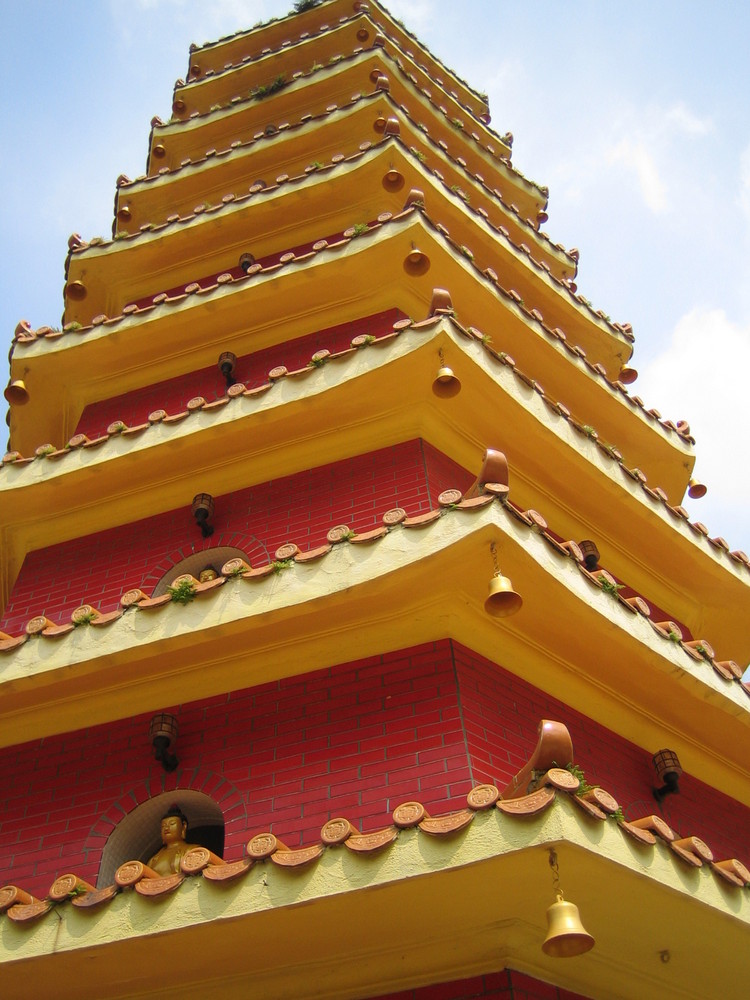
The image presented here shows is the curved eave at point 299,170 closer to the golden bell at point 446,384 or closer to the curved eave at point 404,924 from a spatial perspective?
the golden bell at point 446,384

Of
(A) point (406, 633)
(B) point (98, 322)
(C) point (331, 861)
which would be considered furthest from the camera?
(B) point (98, 322)

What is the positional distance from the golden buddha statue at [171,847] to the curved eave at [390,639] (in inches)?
39.1

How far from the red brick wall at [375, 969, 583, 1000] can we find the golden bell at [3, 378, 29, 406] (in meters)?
7.85

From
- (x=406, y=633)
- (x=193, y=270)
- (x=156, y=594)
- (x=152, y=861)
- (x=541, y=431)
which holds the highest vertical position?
(x=193, y=270)

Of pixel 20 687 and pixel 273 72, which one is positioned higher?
pixel 273 72

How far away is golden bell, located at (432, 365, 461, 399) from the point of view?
760 centimetres

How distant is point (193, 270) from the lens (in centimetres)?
1259

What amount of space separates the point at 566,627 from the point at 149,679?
325cm

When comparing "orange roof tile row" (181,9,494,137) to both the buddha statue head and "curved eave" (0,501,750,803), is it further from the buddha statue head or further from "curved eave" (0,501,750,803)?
the buddha statue head

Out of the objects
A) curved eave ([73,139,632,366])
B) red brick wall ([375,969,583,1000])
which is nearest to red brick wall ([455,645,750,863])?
red brick wall ([375,969,583,1000])

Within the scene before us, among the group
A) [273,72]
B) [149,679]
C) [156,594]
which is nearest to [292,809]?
[149,679]

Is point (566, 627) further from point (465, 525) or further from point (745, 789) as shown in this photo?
point (745, 789)

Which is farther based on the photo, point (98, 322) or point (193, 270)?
point (193, 270)

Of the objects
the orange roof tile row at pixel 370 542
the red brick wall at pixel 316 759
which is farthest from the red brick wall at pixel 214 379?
the red brick wall at pixel 316 759
